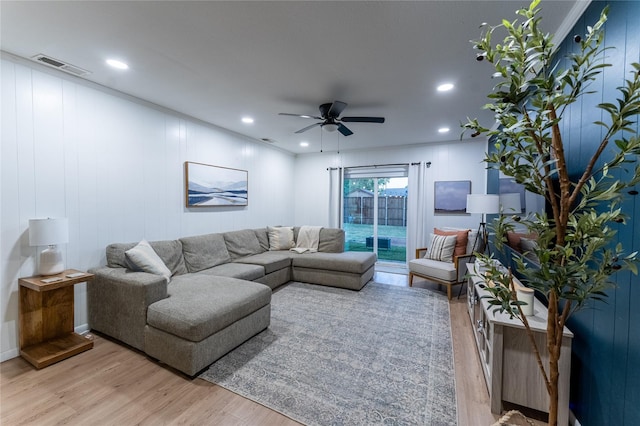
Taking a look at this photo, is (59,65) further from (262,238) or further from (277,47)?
(262,238)

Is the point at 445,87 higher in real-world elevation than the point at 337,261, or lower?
higher

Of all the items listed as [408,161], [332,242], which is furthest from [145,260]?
[408,161]

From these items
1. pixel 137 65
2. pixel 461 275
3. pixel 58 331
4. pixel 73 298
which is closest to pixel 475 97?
pixel 461 275

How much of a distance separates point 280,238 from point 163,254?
7.01ft

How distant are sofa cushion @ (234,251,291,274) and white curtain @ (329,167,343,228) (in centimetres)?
164

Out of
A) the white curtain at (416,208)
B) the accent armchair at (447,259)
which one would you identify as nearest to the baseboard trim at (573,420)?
the accent armchair at (447,259)

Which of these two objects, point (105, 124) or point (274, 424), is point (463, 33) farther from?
point (105, 124)

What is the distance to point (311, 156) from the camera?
619cm

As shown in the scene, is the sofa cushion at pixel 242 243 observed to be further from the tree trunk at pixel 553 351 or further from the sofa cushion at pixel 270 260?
the tree trunk at pixel 553 351

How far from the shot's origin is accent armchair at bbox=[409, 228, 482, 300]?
379cm

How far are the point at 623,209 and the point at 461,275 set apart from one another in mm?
2798

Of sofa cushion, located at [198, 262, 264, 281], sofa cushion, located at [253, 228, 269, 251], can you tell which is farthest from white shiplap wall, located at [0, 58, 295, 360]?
sofa cushion, located at [253, 228, 269, 251]

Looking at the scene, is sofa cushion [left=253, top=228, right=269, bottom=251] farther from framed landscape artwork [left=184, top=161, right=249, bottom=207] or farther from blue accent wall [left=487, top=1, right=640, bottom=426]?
blue accent wall [left=487, top=1, right=640, bottom=426]

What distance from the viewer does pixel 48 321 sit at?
2.42 m
